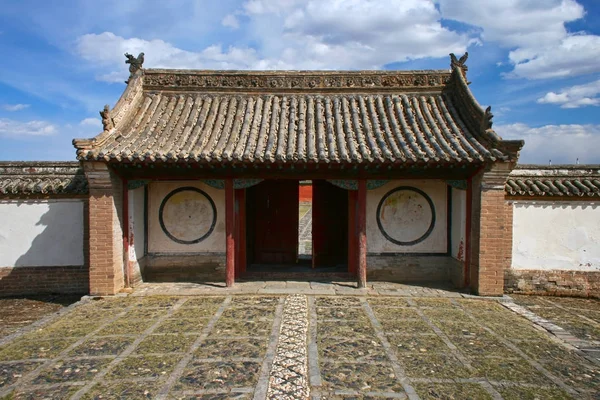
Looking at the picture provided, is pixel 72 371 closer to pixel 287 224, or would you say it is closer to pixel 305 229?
pixel 287 224

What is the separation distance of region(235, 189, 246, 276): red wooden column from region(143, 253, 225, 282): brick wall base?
356 millimetres

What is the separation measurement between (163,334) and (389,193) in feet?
17.8

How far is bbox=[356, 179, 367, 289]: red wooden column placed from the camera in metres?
8.21

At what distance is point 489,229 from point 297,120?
175 inches

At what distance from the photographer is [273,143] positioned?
7.90 meters

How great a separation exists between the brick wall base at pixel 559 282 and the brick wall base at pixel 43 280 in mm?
9205

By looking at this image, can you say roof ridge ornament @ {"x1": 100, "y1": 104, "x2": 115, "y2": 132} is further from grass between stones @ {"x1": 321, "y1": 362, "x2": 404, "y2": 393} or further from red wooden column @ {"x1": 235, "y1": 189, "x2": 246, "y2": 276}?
grass between stones @ {"x1": 321, "y1": 362, "x2": 404, "y2": 393}

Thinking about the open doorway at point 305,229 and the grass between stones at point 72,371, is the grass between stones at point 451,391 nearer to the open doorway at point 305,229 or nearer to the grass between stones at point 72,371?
the grass between stones at point 72,371

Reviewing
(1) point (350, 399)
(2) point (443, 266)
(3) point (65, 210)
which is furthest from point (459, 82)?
(3) point (65, 210)

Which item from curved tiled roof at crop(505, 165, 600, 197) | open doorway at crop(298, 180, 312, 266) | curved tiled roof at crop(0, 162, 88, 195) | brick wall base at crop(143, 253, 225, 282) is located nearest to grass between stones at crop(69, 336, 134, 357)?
brick wall base at crop(143, 253, 225, 282)

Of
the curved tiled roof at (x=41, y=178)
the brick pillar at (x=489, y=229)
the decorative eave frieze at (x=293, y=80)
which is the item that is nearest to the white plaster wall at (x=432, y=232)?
the brick pillar at (x=489, y=229)

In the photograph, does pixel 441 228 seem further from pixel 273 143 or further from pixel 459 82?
pixel 273 143

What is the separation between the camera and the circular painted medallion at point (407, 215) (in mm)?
8914

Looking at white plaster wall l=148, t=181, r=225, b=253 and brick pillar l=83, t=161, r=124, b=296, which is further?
white plaster wall l=148, t=181, r=225, b=253
